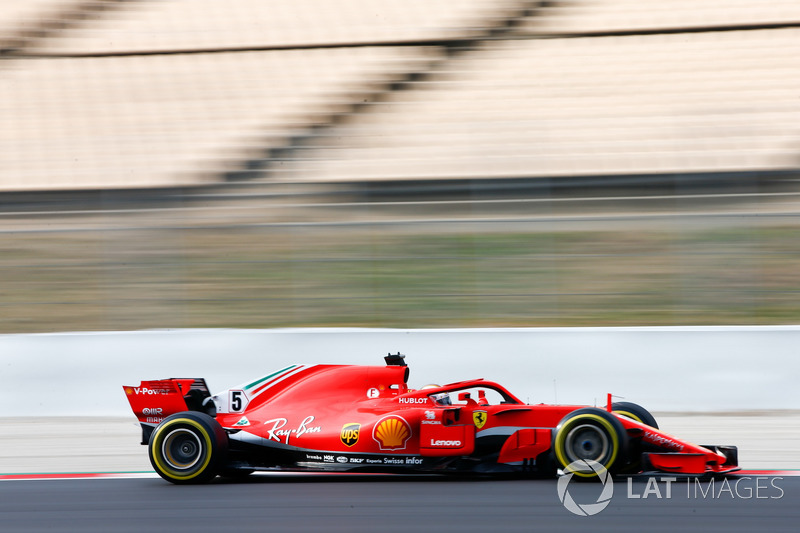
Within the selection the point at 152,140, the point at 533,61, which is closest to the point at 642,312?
the point at 533,61

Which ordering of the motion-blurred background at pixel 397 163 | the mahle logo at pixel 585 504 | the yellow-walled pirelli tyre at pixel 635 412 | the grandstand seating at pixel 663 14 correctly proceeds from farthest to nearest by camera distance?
the grandstand seating at pixel 663 14 → the motion-blurred background at pixel 397 163 → the yellow-walled pirelli tyre at pixel 635 412 → the mahle logo at pixel 585 504

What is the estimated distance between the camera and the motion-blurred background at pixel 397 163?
797 centimetres

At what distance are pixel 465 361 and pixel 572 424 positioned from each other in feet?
8.51

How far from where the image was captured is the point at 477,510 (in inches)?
177

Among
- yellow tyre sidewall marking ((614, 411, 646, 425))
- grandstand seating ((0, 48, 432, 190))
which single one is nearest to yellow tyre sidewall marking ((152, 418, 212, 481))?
yellow tyre sidewall marking ((614, 411, 646, 425))

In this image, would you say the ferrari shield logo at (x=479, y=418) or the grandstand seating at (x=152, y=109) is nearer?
the ferrari shield logo at (x=479, y=418)

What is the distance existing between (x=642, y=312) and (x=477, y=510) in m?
3.90

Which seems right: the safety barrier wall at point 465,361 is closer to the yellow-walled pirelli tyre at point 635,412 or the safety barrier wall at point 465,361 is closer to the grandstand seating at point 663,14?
the yellow-walled pirelli tyre at point 635,412

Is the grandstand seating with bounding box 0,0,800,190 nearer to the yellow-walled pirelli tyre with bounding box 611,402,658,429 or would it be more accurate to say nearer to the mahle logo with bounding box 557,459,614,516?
the yellow-walled pirelli tyre with bounding box 611,402,658,429

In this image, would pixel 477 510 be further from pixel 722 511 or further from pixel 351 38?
pixel 351 38

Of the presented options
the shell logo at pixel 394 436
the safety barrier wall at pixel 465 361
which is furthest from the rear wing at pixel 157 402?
the safety barrier wall at pixel 465 361

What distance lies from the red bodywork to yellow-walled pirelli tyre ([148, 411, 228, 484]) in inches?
5.4

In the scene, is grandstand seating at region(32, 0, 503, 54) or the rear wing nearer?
the rear wing

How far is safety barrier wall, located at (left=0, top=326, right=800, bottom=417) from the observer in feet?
23.8
